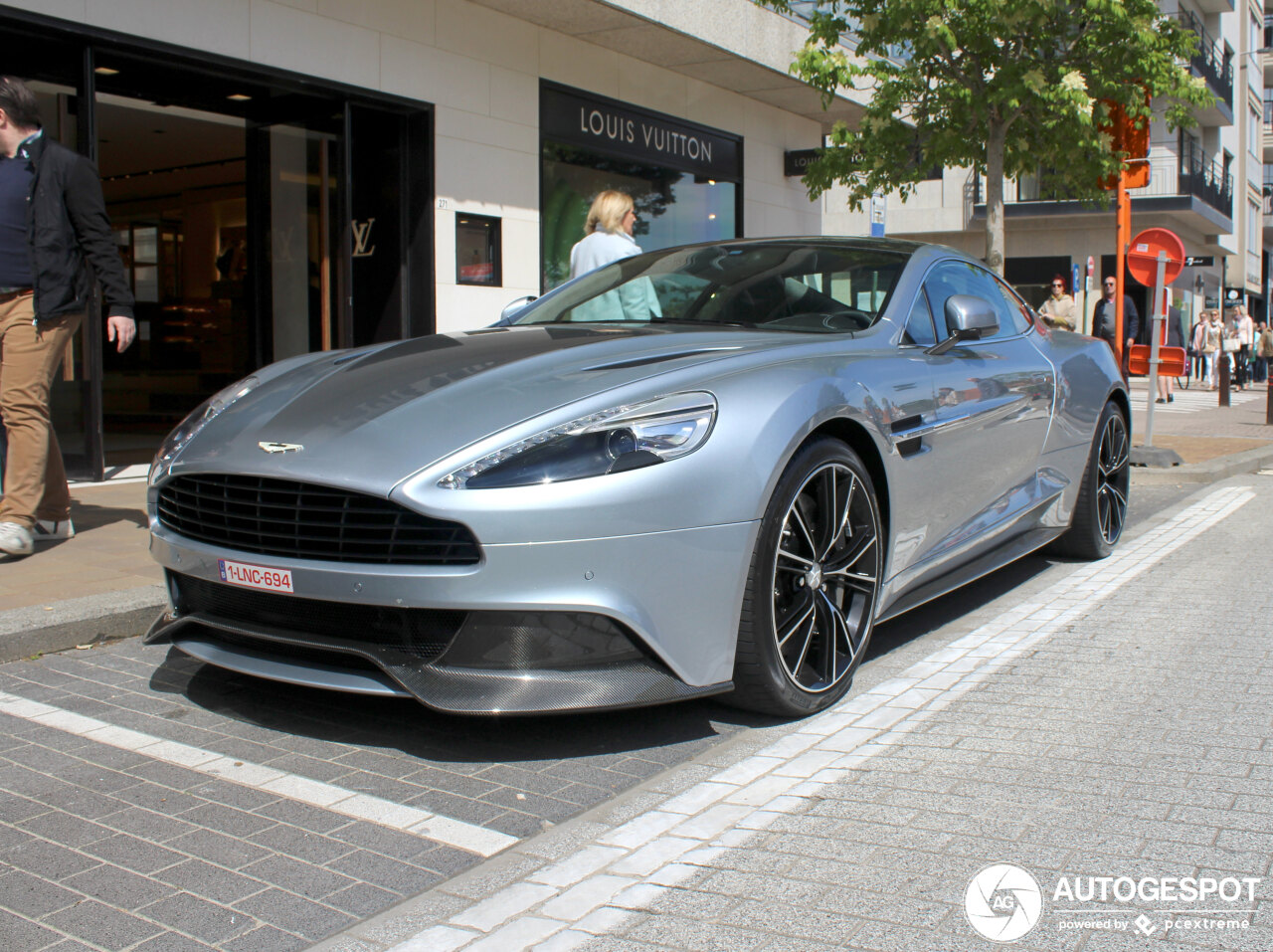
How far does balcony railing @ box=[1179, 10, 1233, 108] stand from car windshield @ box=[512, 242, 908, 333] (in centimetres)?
3658

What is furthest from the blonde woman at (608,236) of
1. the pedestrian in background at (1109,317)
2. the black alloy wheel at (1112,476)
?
the pedestrian in background at (1109,317)

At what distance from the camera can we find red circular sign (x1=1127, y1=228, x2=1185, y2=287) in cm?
1127

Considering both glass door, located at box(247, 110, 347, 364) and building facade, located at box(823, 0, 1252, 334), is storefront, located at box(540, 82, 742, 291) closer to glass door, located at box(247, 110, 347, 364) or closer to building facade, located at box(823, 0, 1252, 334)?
glass door, located at box(247, 110, 347, 364)

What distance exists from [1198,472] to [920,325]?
6.96m

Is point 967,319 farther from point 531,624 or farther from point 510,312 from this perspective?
point 531,624

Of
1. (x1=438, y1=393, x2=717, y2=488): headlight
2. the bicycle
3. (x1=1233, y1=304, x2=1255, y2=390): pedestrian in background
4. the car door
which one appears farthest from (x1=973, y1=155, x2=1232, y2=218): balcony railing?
(x1=438, y1=393, x2=717, y2=488): headlight

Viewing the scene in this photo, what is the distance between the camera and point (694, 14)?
12016mm

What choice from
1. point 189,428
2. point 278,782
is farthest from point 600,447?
point 189,428

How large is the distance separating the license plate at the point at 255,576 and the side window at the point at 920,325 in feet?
7.34

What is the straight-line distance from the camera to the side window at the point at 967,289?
4.59 m

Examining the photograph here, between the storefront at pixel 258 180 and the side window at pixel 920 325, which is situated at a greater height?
the storefront at pixel 258 180

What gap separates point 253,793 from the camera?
9.68 ft

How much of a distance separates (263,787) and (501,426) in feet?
3.40

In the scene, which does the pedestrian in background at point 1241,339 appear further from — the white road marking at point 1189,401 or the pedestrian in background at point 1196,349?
the white road marking at point 1189,401
